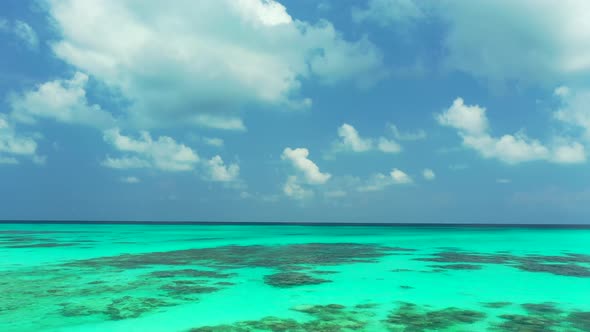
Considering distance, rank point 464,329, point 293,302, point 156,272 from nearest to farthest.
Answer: point 464,329 < point 293,302 < point 156,272

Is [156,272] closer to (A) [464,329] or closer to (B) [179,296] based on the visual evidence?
(B) [179,296]

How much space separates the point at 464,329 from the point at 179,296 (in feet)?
27.8

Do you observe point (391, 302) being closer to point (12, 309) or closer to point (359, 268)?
point (359, 268)

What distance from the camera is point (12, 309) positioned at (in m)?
10.2

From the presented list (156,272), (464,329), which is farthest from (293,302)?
(156,272)

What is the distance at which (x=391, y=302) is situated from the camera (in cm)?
1137

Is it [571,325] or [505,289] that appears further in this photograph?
[505,289]

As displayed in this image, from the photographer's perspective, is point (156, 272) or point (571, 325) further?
point (156, 272)

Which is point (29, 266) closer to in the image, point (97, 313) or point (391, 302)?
point (97, 313)

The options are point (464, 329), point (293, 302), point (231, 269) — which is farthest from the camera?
point (231, 269)

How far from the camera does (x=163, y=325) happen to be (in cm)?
910

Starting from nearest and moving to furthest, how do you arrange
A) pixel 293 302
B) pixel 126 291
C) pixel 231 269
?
1. pixel 293 302
2. pixel 126 291
3. pixel 231 269

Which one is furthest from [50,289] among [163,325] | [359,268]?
[359,268]

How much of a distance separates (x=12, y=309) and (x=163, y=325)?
4.74 meters
